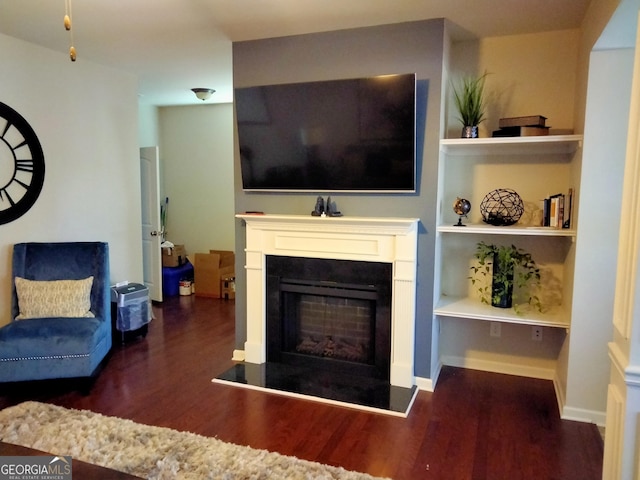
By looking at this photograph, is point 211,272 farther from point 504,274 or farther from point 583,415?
point 583,415

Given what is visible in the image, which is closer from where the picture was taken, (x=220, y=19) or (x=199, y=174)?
(x=220, y=19)

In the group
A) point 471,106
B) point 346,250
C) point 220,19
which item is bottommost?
point 346,250

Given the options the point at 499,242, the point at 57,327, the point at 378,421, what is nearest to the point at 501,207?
the point at 499,242

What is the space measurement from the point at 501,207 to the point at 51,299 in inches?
128

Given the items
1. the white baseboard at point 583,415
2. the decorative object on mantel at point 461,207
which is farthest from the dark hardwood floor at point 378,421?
the decorative object on mantel at point 461,207

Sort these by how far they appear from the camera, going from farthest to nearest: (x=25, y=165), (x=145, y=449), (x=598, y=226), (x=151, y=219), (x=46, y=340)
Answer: (x=151, y=219) → (x=25, y=165) → (x=46, y=340) → (x=598, y=226) → (x=145, y=449)

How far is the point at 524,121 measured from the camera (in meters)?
3.06

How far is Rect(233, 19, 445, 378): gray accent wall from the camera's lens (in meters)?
3.04

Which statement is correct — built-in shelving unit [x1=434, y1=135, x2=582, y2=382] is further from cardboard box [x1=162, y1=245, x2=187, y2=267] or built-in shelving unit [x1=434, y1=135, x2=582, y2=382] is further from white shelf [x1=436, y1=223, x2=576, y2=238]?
cardboard box [x1=162, y1=245, x2=187, y2=267]

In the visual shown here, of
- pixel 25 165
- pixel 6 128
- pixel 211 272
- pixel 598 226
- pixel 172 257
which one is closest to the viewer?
pixel 598 226

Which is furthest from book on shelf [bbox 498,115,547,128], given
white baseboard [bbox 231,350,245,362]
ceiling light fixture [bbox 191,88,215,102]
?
ceiling light fixture [bbox 191,88,215,102]

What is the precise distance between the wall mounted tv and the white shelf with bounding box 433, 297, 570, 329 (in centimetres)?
89

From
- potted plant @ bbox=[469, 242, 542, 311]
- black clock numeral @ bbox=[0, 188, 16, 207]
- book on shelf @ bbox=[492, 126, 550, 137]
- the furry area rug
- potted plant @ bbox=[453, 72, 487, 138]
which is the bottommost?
the furry area rug

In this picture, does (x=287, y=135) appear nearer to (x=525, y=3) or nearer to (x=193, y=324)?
(x=525, y=3)
